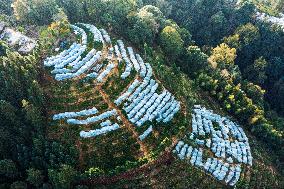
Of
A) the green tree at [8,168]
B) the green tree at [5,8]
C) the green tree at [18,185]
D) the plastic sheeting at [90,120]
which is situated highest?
the green tree at [5,8]

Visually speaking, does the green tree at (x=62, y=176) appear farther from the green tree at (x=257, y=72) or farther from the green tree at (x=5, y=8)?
the green tree at (x=257, y=72)

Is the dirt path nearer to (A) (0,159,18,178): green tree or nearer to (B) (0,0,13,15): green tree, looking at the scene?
(A) (0,159,18,178): green tree

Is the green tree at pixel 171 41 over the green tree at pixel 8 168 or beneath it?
over

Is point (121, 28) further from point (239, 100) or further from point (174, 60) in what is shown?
point (239, 100)

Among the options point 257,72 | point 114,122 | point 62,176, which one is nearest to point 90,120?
point 114,122

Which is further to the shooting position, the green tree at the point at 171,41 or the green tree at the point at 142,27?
the green tree at the point at 171,41

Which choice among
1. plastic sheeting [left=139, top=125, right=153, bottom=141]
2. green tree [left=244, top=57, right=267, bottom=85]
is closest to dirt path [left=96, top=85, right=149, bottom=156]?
plastic sheeting [left=139, top=125, right=153, bottom=141]

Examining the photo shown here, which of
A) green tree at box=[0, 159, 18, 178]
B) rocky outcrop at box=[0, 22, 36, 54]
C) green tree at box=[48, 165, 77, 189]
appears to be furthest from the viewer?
rocky outcrop at box=[0, 22, 36, 54]

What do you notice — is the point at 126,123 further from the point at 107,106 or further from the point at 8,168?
the point at 8,168

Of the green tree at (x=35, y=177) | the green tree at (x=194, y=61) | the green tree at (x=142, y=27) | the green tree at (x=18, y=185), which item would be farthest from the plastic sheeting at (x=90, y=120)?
the green tree at (x=194, y=61)
